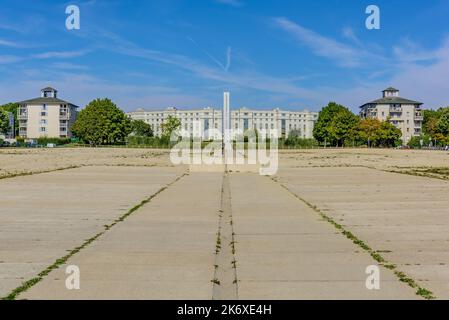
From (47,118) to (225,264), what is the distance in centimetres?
17643

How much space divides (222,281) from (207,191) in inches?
566

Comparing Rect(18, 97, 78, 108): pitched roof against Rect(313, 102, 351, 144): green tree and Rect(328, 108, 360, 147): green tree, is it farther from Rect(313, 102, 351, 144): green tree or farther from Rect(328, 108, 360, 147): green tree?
Rect(328, 108, 360, 147): green tree

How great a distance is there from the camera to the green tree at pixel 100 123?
5113 inches

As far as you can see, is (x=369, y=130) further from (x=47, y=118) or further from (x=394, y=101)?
(x=47, y=118)

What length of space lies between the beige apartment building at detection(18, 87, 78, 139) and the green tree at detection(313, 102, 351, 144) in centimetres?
8901

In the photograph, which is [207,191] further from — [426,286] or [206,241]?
[426,286]

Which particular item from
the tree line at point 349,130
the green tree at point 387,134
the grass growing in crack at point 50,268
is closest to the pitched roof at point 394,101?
the tree line at point 349,130

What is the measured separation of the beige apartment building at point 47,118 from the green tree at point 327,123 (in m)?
89.0

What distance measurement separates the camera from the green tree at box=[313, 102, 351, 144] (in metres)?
139

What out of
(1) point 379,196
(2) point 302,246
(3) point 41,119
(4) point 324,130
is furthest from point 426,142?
(2) point 302,246

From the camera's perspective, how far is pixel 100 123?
129875 millimetres

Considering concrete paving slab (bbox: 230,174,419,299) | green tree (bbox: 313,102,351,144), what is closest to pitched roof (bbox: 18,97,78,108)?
green tree (bbox: 313,102,351,144)

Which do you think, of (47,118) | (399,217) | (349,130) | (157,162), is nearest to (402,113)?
(349,130)

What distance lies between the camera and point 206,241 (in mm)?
10203
